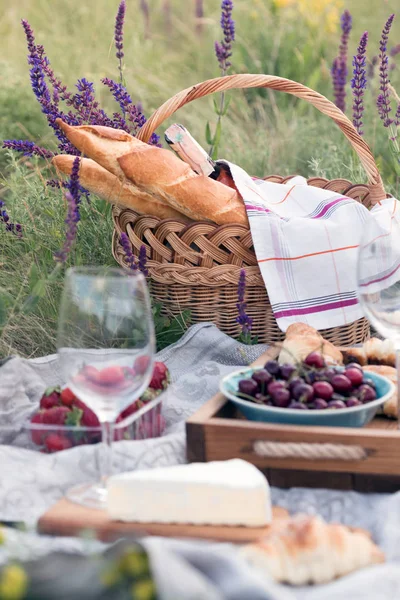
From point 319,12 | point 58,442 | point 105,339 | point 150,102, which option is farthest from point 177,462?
point 319,12

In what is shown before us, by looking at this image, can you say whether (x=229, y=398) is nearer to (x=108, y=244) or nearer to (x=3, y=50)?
(x=108, y=244)

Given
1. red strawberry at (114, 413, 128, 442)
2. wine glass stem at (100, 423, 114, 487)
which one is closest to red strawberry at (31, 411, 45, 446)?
red strawberry at (114, 413, 128, 442)

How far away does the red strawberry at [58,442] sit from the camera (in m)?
1.70

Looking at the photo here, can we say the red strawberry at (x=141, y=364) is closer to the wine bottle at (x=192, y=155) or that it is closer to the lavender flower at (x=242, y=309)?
the lavender flower at (x=242, y=309)

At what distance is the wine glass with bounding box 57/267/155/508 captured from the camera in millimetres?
1377

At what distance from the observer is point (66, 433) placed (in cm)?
170

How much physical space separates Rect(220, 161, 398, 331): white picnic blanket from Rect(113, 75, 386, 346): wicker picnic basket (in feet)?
0.17

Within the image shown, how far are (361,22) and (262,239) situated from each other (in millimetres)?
4513

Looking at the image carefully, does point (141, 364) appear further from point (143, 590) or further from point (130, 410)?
point (143, 590)

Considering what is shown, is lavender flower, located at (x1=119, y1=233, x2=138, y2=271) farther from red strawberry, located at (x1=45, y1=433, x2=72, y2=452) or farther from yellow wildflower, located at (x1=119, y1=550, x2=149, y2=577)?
yellow wildflower, located at (x1=119, y1=550, x2=149, y2=577)

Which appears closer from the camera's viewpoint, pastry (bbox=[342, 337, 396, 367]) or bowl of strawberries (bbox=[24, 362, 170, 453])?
bowl of strawberries (bbox=[24, 362, 170, 453])

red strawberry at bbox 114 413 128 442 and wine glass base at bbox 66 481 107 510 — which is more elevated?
red strawberry at bbox 114 413 128 442

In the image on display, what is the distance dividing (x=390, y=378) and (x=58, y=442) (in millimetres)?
699

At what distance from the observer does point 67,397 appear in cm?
171
